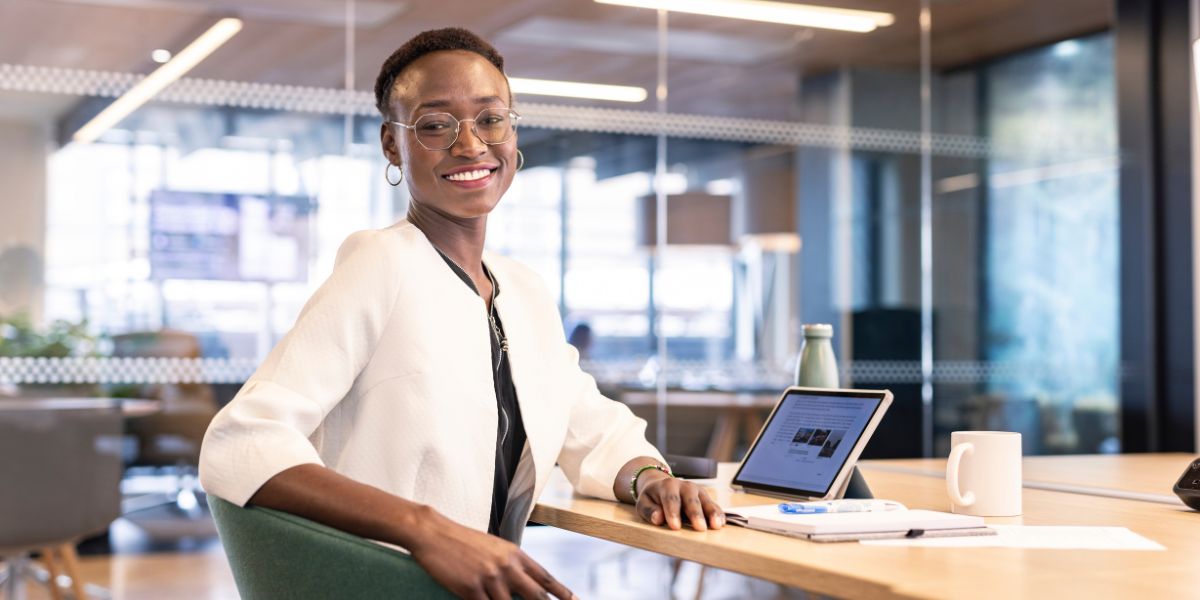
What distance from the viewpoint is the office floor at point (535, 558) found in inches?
175

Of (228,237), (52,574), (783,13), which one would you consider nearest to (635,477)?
(52,574)

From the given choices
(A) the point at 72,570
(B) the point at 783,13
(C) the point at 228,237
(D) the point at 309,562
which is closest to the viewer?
(D) the point at 309,562

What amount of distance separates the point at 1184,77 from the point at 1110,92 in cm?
32

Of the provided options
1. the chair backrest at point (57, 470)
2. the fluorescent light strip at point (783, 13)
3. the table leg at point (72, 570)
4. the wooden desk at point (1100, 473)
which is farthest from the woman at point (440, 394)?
the fluorescent light strip at point (783, 13)

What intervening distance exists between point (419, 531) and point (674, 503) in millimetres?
363

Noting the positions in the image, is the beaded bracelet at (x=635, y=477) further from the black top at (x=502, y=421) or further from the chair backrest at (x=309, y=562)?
the chair backrest at (x=309, y=562)

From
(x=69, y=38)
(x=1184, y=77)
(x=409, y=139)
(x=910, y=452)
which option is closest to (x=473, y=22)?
(x=69, y=38)

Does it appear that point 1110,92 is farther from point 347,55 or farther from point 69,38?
point 69,38

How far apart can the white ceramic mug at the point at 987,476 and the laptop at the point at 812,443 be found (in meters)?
0.13

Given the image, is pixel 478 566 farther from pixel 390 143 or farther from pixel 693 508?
pixel 390 143

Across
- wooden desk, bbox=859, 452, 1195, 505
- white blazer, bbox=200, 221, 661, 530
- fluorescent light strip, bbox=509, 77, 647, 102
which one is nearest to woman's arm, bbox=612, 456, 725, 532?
white blazer, bbox=200, 221, 661, 530

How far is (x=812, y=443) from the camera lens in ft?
6.12

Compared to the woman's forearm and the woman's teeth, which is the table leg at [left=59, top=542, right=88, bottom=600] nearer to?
the woman's teeth

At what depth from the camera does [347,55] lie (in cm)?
491
